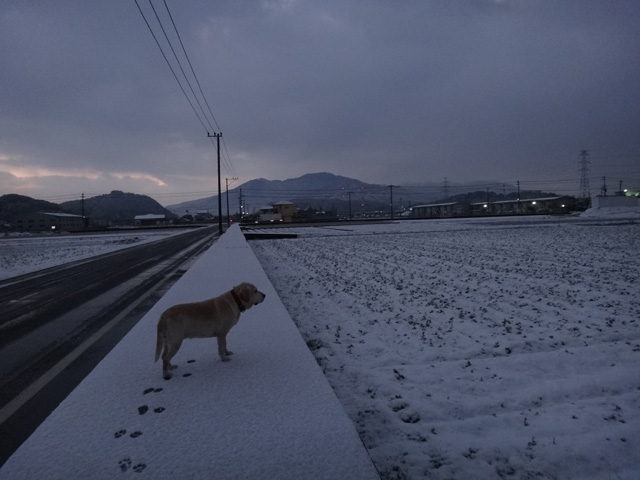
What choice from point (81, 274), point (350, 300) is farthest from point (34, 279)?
point (350, 300)

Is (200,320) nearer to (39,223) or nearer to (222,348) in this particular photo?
(222,348)

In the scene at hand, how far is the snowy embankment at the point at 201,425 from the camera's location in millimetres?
2318

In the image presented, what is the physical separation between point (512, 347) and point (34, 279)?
15.7 m

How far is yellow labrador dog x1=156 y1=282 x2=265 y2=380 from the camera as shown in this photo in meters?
3.64

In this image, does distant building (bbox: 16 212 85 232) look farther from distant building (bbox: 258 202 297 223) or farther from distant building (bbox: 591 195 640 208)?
distant building (bbox: 591 195 640 208)

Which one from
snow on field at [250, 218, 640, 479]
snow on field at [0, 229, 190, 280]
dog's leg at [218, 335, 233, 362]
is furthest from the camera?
snow on field at [0, 229, 190, 280]

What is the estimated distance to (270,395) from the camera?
10.8 ft

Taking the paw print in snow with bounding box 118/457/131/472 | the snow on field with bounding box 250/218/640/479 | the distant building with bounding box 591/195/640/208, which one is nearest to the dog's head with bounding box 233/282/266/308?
the snow on field with bounding box 250/218/640/479

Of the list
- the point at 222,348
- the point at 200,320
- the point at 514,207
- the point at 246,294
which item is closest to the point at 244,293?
the point at 246,294

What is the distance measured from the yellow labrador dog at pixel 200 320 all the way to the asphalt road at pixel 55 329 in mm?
1308

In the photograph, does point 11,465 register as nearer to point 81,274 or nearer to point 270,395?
point 270,395

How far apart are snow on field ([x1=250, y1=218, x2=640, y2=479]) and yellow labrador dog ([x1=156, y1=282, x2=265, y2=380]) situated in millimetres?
1434

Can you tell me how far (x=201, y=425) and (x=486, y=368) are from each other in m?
3.57

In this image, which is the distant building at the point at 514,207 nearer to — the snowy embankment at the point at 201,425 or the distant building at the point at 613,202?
the distant building at the point at 613,202
